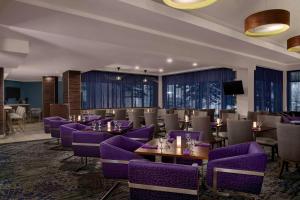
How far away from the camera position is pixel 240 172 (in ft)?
7.78

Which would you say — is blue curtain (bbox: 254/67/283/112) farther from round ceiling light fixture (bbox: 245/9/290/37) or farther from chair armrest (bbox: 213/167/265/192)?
chair armrest (bbox: 213/167/265/192)

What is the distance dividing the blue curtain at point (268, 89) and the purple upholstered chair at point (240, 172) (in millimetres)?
7555

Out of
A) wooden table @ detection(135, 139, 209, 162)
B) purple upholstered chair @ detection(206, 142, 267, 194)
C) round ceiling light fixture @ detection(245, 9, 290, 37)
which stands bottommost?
purple upholstered chair @ detection(206, 142, 267, 194)

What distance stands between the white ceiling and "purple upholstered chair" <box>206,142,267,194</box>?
2.49 m

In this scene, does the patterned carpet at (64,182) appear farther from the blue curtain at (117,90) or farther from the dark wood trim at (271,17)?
the blue curtain at (117,90)

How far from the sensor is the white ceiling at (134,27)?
3297mm

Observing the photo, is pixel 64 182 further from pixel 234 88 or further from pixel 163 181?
pixel 234 88

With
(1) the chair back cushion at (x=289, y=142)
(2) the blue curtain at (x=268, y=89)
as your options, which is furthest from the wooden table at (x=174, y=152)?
(2) the blue curtain at (x=268, y=89)

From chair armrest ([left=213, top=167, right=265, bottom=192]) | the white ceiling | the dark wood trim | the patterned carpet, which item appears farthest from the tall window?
chair armrest ([left=213, top=167, right=265, bottom=192])

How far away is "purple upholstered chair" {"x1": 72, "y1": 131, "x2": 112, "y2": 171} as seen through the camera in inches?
149

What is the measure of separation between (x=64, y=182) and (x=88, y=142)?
29.3 inches

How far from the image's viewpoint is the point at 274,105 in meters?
10.2

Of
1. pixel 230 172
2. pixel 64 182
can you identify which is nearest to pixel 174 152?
pixel 230 172

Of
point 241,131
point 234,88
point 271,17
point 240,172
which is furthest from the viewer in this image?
point 234,88
